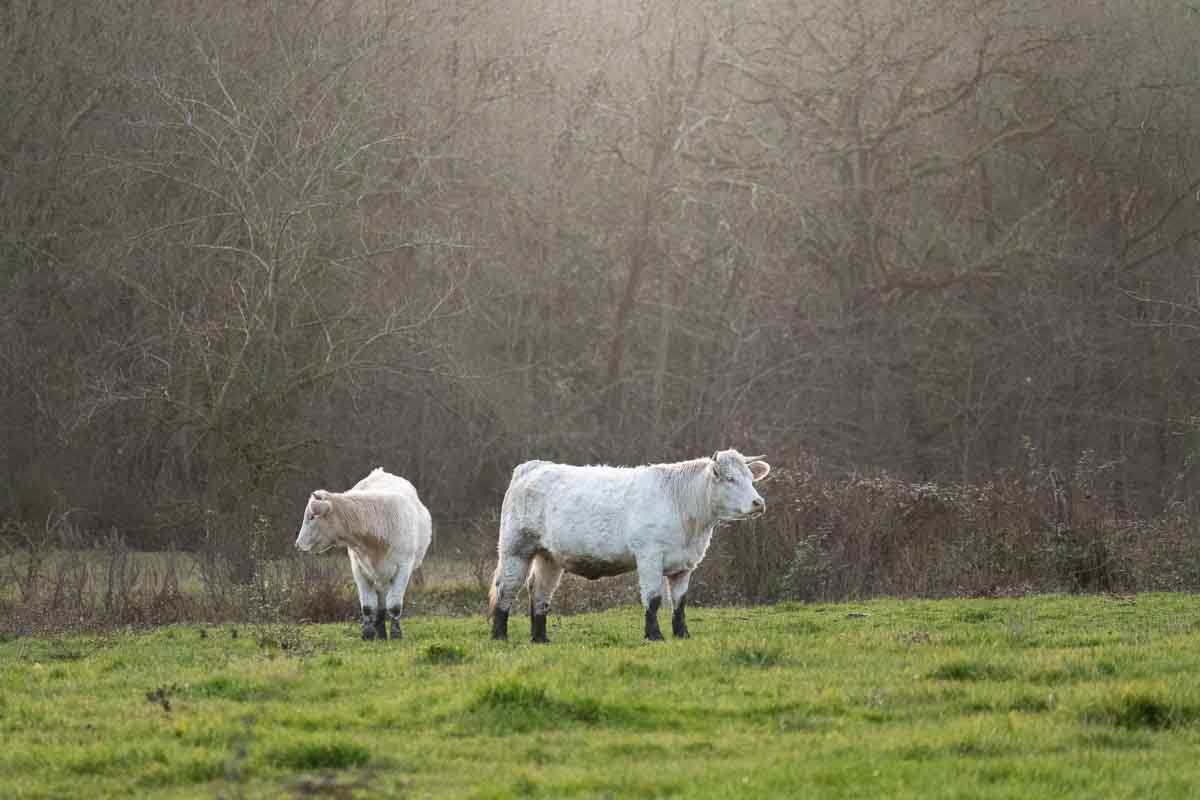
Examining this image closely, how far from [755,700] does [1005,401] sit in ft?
87.7

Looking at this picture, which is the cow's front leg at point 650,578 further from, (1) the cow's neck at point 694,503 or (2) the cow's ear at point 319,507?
(2) the cow's ear at point 319,507

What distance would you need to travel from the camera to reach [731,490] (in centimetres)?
1454

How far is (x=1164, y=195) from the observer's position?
35656mm

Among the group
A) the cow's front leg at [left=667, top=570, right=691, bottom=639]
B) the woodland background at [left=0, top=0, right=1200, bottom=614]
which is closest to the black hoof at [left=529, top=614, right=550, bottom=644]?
the cow's front leg at [left=667, top=570, right=691, bottom=639]

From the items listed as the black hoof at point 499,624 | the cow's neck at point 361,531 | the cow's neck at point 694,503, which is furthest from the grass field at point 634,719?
the cow's neck at point 361,531

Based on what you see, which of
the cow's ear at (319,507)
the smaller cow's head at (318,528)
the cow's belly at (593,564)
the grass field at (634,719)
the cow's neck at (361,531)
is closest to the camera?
the grass field at (634,719)

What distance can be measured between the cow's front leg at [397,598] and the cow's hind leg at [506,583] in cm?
180

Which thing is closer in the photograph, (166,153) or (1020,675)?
(1020,675)

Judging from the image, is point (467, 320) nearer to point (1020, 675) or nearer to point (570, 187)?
point (570, 187)

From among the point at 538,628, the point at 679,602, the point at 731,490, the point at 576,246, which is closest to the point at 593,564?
the point at 538,628

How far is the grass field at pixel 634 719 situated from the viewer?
7.77 meters

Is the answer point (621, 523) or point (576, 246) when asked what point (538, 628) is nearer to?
point (621, 523)

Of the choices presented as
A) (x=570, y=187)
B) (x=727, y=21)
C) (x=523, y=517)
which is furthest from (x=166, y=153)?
(x=523, y=517)

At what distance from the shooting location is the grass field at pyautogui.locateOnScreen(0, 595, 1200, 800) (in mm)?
7773
